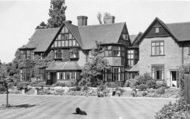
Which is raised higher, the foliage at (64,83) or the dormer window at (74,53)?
the dormer window at (74,53)

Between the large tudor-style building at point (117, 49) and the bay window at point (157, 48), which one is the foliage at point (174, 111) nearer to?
the large tudor-style building at point (117, 49)

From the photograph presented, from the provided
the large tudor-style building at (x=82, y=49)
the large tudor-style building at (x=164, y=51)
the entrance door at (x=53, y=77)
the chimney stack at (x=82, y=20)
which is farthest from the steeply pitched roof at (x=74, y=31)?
the large tudor-style building at (x=164, y=51)

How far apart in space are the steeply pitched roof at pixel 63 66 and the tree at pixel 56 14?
24.6 m

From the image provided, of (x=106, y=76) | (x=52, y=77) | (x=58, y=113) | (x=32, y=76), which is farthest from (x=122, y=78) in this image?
(x=58, y=113)

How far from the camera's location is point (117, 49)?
53.0m

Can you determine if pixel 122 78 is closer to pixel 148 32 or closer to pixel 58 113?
pixel 148 32

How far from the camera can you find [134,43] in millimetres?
58344

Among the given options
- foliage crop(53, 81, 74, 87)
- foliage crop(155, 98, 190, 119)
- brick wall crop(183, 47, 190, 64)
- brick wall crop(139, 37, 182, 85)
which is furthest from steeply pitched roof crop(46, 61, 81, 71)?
foliage crop(155, 98, 190, 119)

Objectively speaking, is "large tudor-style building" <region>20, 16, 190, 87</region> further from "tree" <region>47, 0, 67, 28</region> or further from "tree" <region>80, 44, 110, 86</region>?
"tree" <region>47, 0, 67, 28</region>

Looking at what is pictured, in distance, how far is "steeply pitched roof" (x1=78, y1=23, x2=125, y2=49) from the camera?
5434 centimetres

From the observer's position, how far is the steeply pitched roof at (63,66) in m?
54.3

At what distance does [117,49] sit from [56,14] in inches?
1207

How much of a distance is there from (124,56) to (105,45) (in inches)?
139

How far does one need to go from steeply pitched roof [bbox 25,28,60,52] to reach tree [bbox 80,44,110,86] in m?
9.91
